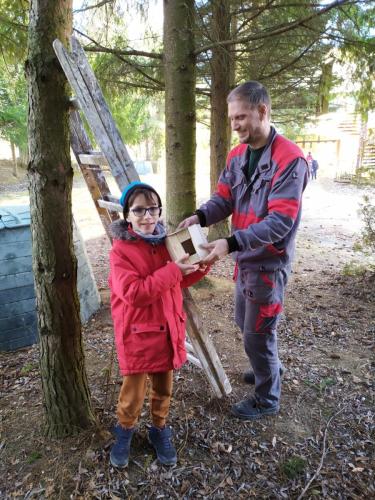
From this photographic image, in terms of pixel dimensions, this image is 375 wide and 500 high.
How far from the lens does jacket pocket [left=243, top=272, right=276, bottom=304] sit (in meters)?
2.44

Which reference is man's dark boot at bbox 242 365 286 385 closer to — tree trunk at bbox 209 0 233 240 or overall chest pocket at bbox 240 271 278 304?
overall chest pocket at bbox 240 271 278 304

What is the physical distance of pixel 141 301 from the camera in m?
1.96

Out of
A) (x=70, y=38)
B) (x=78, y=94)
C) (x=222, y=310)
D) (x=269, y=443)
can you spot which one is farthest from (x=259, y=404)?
(x=70, y=38)

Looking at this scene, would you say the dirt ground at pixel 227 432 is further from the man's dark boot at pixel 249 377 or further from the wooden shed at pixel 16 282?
the wooden shed at pixel 16 282

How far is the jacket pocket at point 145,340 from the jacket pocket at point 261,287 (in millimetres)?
715

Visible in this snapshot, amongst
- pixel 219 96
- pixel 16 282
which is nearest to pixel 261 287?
pixel 16 282

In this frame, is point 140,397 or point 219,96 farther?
point 219,96

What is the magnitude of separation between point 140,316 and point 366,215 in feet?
15.7

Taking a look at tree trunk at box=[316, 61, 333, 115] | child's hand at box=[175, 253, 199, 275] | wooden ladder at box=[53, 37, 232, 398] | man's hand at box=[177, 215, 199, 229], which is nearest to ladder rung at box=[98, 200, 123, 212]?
wooden ladder at box=[53, 37, 232, 398]

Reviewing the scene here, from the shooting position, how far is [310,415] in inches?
111

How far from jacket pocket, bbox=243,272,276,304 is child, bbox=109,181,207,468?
543 mm

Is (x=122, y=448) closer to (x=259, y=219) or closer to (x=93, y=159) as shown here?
(x=259, y=219)

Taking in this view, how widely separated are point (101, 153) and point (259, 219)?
108 cm

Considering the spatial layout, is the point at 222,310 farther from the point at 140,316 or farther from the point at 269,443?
the point at 140,316
